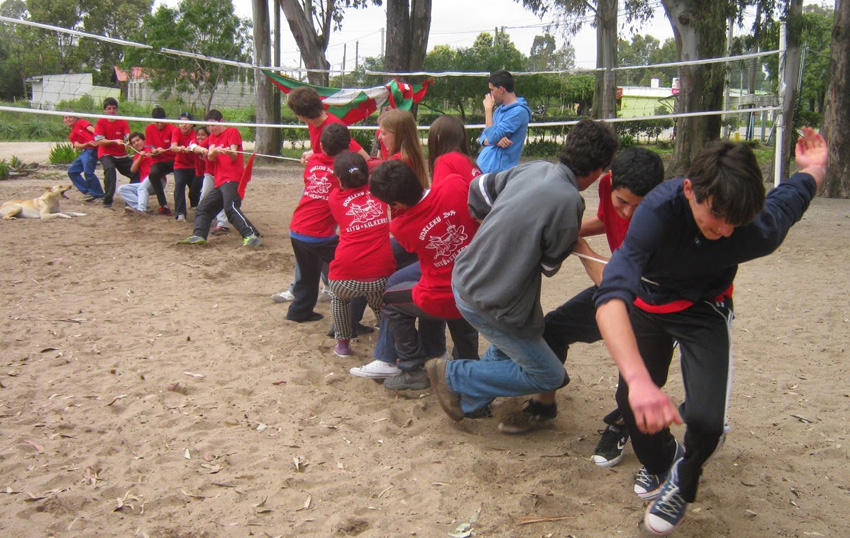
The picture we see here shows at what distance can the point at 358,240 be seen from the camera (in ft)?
15.2

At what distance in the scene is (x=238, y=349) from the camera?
196 inches

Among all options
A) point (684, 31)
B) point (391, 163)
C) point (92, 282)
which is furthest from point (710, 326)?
point (684, 31)

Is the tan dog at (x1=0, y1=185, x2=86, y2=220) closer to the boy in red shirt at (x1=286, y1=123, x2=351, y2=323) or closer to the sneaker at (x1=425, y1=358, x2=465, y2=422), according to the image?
the boy in red shirt at (x1=286, y1=123, x2=351, y2=323)

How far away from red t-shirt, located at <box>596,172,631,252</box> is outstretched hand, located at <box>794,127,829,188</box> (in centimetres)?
73

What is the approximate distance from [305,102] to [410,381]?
259 cm

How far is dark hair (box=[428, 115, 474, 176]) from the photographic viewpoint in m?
4.51

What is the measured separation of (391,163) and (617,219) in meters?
1.22

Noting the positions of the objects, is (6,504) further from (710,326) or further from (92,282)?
(92,282)

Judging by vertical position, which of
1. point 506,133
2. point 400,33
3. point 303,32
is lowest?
point 506,133

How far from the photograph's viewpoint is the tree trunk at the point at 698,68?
12.7 meters

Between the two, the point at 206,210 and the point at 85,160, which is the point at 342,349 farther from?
the point at 85,160

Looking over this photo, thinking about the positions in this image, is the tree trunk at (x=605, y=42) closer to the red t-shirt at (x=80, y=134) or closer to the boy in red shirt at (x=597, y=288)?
the red t-shirt at (x=80, y=134)

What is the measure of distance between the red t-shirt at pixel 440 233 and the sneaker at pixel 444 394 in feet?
1.06

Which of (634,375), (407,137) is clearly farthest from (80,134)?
(634,375)
